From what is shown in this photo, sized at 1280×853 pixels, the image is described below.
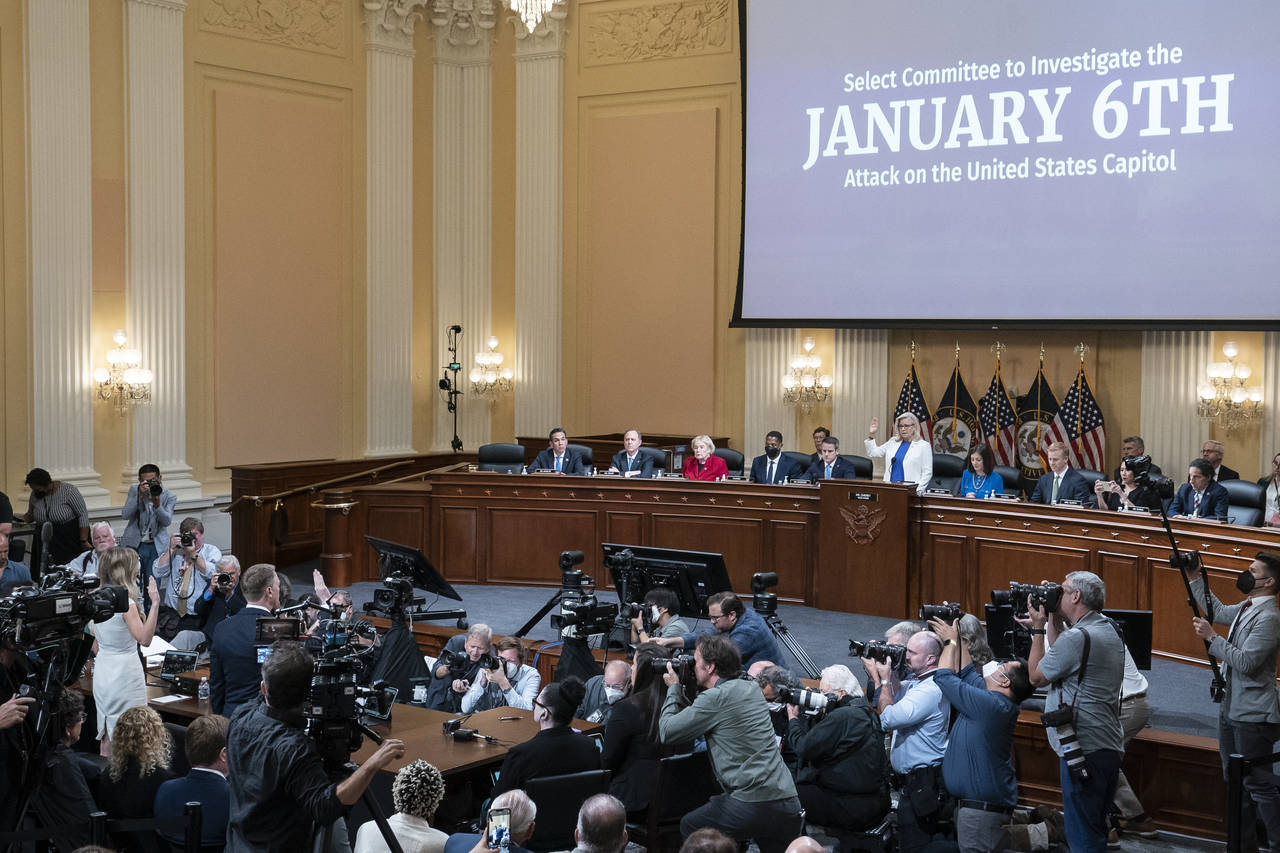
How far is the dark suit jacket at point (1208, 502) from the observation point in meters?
9.43

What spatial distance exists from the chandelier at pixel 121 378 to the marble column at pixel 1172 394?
9521 millimetres

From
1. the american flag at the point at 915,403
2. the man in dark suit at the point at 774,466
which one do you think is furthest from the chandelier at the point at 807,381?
the man in dark suit at the point at 774,466

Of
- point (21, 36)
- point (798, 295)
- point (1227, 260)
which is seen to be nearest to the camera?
point (1227, 260)

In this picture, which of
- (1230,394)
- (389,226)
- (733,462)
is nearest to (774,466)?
(733,462)

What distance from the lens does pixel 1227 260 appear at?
36.7ft

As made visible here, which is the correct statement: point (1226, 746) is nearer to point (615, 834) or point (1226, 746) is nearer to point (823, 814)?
point (823, 814)

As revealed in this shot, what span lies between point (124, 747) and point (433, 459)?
10243mm

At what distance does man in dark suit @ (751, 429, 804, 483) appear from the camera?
38.2 ft

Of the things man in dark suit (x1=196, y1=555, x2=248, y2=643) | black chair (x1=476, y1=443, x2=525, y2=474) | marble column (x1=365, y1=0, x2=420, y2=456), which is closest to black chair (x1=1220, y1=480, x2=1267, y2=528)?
black chair (x1=476, y1=443, x2=525, y2=474)

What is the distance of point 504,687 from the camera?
6.82 meters

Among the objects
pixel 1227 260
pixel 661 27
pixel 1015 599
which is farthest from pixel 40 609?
pixel 661 27

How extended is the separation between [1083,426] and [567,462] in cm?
489

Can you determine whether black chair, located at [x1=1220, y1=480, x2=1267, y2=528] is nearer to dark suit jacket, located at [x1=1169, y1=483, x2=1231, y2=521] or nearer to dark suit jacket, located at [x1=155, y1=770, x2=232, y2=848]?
dark suit jacket, located at [x1=1169, y1=483, x2=1231, y2=521]

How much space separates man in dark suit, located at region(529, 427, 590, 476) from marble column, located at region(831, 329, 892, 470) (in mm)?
3065
